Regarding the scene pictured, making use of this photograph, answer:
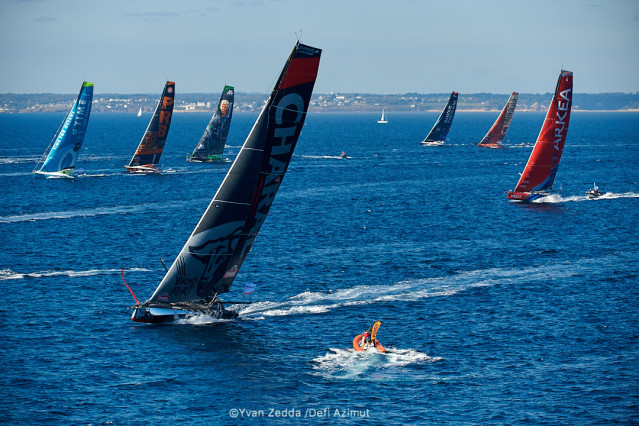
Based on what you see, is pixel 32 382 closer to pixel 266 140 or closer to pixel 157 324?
pixel 157 324

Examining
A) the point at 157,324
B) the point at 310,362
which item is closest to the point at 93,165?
the point at 157,324

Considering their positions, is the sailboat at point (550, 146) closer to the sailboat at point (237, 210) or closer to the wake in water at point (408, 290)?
the wake in water at point (408, 290)

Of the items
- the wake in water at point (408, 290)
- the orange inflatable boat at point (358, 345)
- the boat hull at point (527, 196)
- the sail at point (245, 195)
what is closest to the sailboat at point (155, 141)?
the boat hull at point (527, 196)

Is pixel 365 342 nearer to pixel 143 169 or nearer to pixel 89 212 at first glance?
pixel 89 212

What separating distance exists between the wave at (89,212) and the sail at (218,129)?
5180 cm

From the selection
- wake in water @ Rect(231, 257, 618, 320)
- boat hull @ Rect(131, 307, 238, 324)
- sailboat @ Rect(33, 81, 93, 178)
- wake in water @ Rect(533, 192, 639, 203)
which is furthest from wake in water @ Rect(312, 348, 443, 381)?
sailboat @ Rect(33, 81, 93, 178)

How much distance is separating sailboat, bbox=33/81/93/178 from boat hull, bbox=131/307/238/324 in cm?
8809

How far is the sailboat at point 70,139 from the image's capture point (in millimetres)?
138750

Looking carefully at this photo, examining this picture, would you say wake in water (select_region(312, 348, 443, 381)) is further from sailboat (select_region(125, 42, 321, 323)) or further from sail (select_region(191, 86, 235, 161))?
sail (select_region(191, 86, 235, 161))

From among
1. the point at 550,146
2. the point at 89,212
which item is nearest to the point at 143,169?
the point at 89,212

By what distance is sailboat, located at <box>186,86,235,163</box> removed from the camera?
167500 mm

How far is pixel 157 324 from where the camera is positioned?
190 ft

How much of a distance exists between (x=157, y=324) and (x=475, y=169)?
123050 millimetres

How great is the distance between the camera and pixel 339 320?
2349 inches
